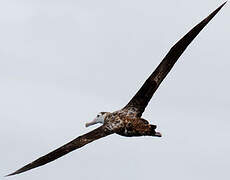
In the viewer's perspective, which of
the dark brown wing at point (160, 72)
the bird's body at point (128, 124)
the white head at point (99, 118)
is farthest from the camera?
the white head at point (99, 118)

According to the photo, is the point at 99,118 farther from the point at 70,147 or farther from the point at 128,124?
the point at 70,147

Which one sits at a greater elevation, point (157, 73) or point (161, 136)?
point (157, 73)

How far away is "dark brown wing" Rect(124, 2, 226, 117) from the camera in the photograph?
32219 mm

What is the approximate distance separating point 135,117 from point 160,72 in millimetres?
2348

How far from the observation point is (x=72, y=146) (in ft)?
105

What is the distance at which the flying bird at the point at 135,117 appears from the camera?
31.7 meters

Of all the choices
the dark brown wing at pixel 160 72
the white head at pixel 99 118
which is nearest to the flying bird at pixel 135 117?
the dark brown wing at pixel 160 72

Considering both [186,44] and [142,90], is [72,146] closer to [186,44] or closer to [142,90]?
[142,90]

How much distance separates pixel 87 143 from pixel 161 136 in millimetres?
2857

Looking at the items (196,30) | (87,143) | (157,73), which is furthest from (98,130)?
(196,30)

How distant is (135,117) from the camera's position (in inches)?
1275

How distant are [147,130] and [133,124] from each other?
69cm

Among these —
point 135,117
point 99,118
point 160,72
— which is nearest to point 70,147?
point 135,117

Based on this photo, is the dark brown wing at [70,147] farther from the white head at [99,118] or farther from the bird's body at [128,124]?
the white head at [99,118]
